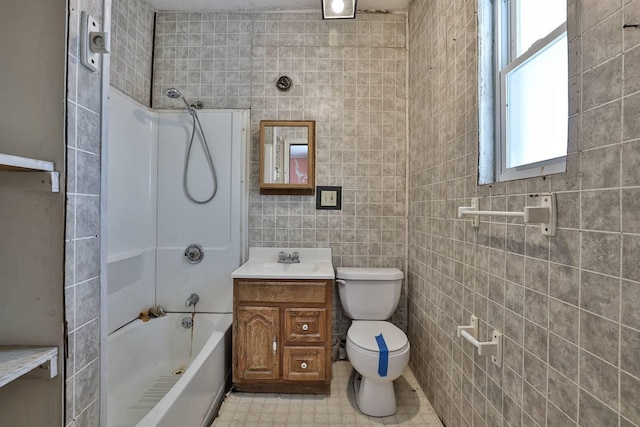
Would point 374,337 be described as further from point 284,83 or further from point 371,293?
point 284,83

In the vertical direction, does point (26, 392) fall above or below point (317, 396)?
above

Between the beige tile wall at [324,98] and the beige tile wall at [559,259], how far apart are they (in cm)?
62

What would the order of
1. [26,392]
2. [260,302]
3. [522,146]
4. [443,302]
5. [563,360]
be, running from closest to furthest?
[26,392]
[563,360]
[522,146]
[443,302]
[260,302]

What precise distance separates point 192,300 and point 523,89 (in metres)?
2.26

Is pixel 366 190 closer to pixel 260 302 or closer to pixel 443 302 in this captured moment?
pixel 443 302

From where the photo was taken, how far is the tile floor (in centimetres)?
150

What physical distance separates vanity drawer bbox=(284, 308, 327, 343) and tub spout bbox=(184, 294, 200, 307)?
2.59 ft

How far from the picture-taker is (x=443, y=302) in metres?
1.48

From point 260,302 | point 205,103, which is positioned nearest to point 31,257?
point 260,302

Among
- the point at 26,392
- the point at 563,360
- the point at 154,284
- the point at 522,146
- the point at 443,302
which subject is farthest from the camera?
the point at 154,284

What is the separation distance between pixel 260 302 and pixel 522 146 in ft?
5.07

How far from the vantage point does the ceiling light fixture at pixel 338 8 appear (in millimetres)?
1721

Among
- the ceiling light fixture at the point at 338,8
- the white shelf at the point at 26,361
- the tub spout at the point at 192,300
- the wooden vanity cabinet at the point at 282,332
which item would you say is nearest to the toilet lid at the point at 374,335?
the wooden vanity cabinet at the point at 282,332

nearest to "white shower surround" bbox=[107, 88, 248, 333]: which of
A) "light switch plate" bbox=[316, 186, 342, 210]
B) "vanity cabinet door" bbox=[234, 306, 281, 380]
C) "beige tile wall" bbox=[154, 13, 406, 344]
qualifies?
"beige tile wall" bbox=[154, 13, 406, 344]
